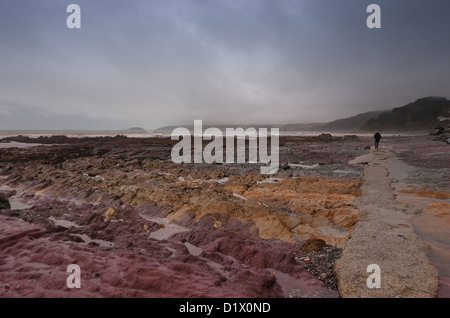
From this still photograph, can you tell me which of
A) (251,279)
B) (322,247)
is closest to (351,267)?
(322,247)

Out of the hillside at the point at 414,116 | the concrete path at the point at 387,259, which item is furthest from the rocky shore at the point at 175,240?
the hillside at the point at 414,116

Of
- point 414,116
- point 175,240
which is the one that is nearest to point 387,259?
point 175,240

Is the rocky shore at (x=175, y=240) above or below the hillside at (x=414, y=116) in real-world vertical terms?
below

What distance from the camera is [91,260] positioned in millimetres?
4566

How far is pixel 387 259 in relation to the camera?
461 cm

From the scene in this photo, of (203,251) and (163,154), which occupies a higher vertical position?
(163,154)

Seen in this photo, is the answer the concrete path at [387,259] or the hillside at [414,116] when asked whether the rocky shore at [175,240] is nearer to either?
the concrete path at [387,259]

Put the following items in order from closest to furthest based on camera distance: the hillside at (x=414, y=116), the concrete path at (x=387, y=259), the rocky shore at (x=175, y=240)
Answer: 1. the concrete path at (x=387, y=259)
2. the rocky shore at (x=175, y=240)
3. the hillside at (x=414, y=116)

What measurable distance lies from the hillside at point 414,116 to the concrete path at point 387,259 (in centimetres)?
15699

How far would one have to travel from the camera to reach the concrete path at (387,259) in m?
3.78

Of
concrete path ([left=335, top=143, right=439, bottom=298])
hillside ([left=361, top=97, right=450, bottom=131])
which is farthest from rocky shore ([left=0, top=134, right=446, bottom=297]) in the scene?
hillside ([left=361, top=97, right=450, bottom=131])
